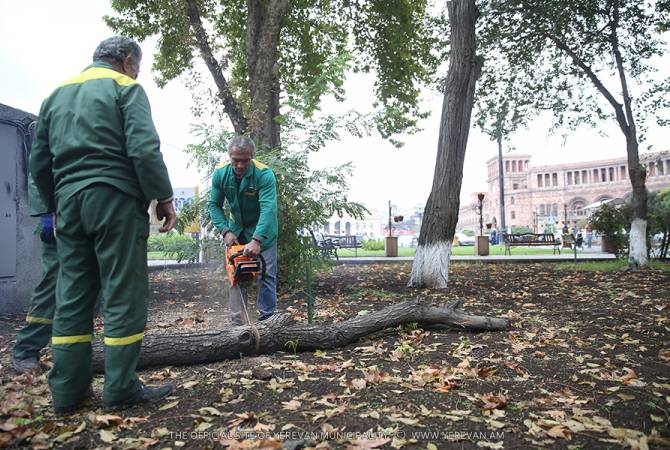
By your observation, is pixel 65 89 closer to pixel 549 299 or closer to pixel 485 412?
pixel 485 412

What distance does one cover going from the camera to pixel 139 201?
274 centimetres

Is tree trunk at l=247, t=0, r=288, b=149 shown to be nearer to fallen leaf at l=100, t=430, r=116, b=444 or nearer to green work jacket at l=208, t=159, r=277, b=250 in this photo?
green work jacket at l=208, t=159, r=277, b=250

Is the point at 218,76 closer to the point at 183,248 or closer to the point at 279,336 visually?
the point at 183,248

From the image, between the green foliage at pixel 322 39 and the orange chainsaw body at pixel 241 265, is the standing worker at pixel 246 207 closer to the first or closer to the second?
the orange chainsaw body at pixel 241 265

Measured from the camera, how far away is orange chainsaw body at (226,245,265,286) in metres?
3.90

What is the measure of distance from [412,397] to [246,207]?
2417 mm

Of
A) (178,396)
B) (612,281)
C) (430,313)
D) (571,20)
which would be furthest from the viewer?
(571,20)

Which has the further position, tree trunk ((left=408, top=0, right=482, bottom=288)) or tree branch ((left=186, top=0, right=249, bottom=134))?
tree branch ((left=186, top=0, right=249, bottom=134))

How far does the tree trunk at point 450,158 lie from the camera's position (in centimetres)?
858

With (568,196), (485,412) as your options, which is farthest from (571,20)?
(568,196)

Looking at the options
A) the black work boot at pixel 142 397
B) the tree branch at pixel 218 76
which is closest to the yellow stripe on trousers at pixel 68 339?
the black work boot at pixel 142 397

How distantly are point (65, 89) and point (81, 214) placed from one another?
0.77 metres

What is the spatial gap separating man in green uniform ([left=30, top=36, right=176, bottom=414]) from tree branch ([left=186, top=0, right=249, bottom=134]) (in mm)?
6343

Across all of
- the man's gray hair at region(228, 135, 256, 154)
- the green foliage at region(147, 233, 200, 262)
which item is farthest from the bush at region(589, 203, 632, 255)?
Answer: the man's gray hair at region(228, 135, 256, 154)
